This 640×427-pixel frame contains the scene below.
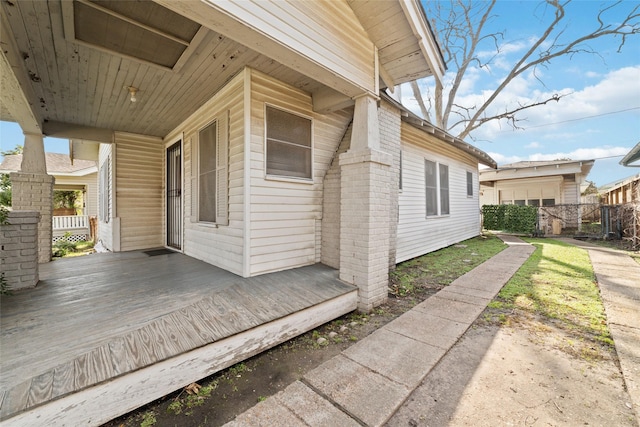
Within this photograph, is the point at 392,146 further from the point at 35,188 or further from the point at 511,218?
the point at 511,218

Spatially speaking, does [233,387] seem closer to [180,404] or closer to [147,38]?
[180,404]

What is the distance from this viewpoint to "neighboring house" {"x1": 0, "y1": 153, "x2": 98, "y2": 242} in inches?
436

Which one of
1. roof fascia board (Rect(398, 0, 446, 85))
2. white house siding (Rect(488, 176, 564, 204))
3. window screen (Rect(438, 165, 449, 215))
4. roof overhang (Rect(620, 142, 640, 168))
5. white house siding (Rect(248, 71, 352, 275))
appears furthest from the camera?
white house siding (Rect(488, 176, 564, 204))

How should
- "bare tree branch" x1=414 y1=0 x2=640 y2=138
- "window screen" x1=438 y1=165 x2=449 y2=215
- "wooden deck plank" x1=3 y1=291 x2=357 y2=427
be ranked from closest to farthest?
1. "wooden deck plank" x1=3 y1=291 x2=357 y2=427
2. "window screen" x1=438 y1=165 x2=449 y2=215
3. "bare tree branch" x1=414 y1=0 x2=640 y2=138

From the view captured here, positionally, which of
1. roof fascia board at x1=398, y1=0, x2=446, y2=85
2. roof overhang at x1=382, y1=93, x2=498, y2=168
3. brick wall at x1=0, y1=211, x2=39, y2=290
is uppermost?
roof fascia board at x1=398, y1=0, x2=446, y2=85

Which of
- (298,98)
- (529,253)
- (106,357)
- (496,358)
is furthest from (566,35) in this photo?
(106,357)

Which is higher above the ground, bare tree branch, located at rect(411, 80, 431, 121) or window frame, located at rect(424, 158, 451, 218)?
bare tree branch, located at rect(411, 80, 431, 121)

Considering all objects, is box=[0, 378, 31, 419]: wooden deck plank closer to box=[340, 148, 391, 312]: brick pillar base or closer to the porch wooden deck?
the porch wooden deck

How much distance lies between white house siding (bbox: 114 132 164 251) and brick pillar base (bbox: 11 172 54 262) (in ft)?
3.78

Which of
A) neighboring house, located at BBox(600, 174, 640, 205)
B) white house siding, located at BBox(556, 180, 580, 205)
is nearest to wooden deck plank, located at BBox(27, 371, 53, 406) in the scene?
neighboring house, located at BBox(600, 174, 640, 205)

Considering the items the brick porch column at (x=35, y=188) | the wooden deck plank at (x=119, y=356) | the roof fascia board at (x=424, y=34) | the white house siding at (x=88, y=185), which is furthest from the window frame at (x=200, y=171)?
the white house siding at (x=88, y=185)

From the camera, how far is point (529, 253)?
7.14 m

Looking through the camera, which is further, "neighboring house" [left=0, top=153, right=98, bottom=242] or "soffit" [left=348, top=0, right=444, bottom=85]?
"neighboring house" [left=0, top=153, right=98, bottom=242]

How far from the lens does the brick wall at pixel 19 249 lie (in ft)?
9.03
